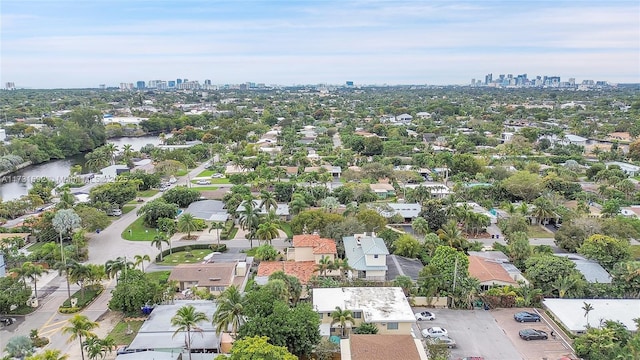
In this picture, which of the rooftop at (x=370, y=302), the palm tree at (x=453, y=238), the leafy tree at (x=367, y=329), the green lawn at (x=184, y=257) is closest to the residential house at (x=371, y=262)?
the rooftop at (x=370, y=302)

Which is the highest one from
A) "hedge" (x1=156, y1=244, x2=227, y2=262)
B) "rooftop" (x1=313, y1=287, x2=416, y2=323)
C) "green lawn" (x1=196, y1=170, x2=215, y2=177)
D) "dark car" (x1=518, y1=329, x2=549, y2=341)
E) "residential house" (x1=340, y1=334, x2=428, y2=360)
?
"residential house" (x1=340, y1=334, x2=428, y2=360)

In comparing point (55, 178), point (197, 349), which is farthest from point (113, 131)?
point (197, 349)

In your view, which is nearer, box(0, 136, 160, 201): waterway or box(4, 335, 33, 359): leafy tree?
box(4, 335, 33, 359): leafy tree

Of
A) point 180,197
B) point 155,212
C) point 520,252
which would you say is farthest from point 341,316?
point 180,197

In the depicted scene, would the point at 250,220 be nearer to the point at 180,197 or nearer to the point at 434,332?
the point at 180,197

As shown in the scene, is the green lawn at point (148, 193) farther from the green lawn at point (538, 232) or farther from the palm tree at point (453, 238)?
the green lawn at point (538, 232)

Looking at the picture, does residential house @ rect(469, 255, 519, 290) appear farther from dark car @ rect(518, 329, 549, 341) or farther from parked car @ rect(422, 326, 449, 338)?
parked car @ rect(422, 326, 449, 338)

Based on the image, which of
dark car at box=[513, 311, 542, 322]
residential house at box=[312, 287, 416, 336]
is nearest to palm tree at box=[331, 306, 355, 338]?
residential house at box=[312, 287, 416, 336]
